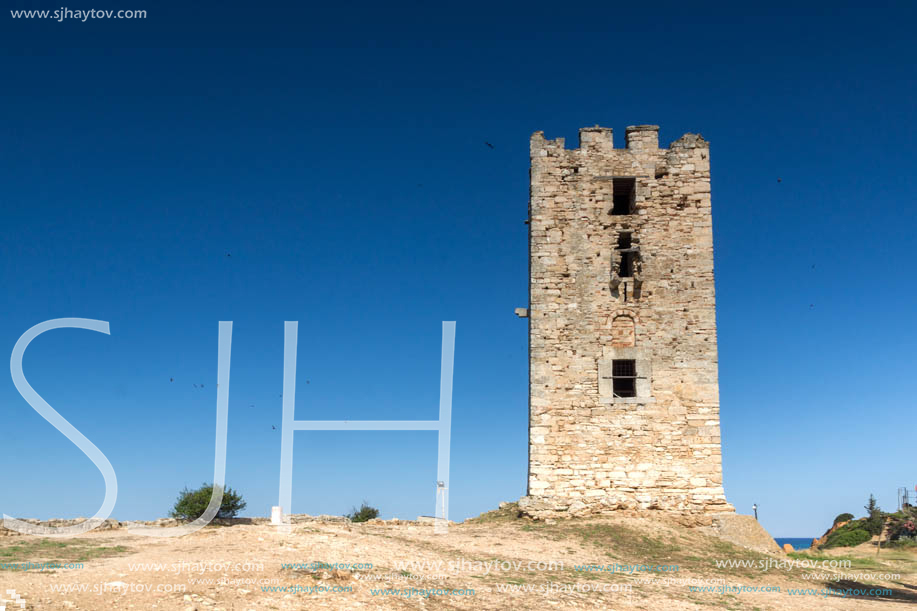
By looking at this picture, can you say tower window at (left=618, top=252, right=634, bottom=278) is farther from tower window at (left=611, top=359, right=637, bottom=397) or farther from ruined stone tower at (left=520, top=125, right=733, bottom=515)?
tower window at (left=611, top=359, right=637, bottom=397)

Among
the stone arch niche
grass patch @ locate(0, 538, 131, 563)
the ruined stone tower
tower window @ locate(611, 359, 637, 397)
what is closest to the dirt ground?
grass patch @ locate(0, 538, 131, 563)

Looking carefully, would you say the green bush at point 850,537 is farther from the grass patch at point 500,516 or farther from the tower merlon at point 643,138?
the tower merlon at point 643,138

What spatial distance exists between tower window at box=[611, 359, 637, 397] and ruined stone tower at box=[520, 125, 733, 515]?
2 centimetres

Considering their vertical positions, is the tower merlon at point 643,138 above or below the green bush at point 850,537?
above

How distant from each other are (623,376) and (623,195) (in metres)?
4.72

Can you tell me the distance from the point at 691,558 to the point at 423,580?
584 centimetres

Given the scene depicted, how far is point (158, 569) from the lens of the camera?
743 centimetres

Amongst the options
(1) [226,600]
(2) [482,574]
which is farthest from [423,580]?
(1) [226,600]

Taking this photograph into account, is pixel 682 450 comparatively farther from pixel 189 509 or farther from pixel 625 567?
pixel 189 509

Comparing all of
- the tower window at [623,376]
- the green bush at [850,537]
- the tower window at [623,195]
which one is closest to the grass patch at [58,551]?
the tower window at [623,376]

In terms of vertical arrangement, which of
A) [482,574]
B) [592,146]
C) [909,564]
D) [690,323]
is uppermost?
[592,146]

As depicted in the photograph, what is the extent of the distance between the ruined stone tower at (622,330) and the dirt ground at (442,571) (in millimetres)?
996

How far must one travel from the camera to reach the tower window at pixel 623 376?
1454 cm

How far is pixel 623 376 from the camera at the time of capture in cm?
1455
